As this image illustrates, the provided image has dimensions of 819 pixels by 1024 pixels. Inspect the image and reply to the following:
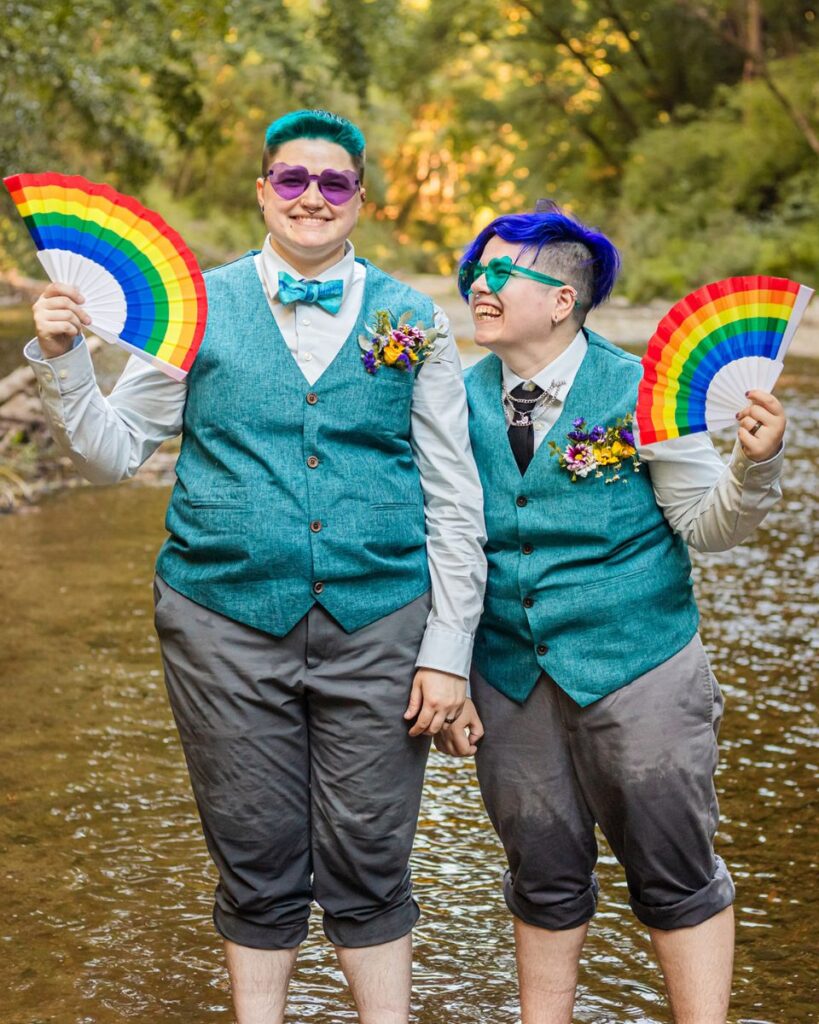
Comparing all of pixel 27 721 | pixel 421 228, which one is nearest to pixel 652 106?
pixel 421 228

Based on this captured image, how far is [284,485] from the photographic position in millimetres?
2473

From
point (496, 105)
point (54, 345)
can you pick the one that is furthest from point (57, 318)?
point (496, 105)

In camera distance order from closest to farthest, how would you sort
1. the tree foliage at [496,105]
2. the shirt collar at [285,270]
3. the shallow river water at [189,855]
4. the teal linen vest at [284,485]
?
the teal linen vest at [284,485] → the shirt collar at [285,270] → the shallow river water at [189,855] → the tree foliage at [496,105]

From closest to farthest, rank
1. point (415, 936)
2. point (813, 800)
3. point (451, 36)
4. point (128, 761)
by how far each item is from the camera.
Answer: point (415, 936) → point (813, 800) → point (128, 761) → point (451, 36)

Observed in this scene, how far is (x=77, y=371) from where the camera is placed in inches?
94.3

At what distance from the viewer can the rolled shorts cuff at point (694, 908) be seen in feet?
8.26

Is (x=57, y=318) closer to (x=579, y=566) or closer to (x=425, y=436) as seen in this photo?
(x=425, y=436)

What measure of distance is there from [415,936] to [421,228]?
4645cm

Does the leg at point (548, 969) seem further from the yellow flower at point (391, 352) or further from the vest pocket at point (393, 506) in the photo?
the yellow flower at point (391, 352)

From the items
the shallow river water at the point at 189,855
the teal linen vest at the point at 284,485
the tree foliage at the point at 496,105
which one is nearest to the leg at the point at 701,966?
the shallow river water at the point at 189,855

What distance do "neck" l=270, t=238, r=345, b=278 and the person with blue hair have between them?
28cm

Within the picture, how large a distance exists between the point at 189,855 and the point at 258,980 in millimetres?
1308

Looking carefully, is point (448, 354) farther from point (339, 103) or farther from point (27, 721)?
point (339, 103)

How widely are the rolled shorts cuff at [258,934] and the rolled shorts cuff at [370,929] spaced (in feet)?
0.25
